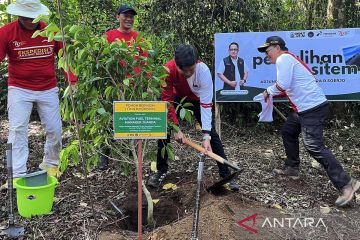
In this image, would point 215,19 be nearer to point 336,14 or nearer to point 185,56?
point 336,14

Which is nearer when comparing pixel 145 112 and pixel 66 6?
pixel 145 112

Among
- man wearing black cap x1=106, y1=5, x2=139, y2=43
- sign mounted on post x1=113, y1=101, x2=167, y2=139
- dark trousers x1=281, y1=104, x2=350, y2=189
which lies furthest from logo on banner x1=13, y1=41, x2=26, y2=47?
dark trousers x1=281, y1=104, x2=350, y2=189

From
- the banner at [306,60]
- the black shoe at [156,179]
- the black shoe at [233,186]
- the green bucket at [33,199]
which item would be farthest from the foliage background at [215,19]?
the green bucket at [33,199]

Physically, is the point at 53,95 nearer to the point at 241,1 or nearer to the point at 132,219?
the point at 132,219

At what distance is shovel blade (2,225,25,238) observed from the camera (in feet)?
12.3

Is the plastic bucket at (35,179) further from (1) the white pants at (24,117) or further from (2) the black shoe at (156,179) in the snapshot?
(2) the black shoe at (156,179)

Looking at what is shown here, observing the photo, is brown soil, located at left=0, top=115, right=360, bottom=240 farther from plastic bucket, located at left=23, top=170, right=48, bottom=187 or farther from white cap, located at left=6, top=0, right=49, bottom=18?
white cap, located at left=6, top=0, right=49, bottom=18

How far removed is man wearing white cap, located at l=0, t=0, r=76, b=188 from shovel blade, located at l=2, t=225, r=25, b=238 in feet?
3.12

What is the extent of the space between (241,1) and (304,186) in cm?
335

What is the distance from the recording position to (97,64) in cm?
369

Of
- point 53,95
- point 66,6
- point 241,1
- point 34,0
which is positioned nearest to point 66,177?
point 53,95

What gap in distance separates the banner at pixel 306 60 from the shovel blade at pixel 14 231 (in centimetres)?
359

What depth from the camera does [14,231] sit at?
3768mm

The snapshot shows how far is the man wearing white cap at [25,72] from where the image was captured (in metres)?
4.59
